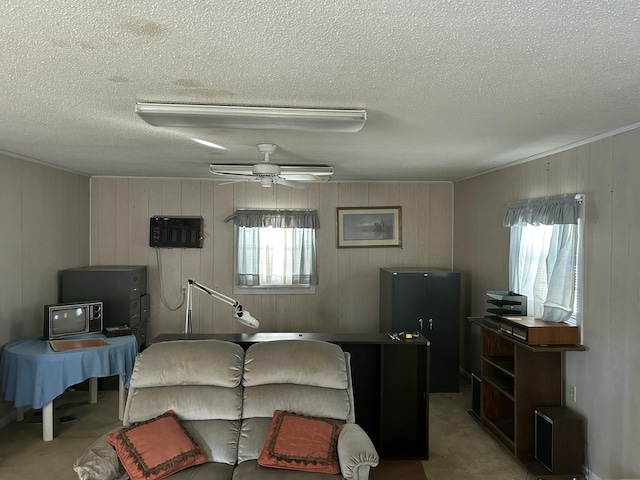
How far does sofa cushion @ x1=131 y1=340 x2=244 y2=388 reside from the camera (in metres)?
2.88

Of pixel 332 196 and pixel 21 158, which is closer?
pixel 21 158

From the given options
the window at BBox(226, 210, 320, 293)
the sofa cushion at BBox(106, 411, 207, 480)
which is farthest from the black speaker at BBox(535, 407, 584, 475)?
the window at BBox(226, 210, 320, 293)

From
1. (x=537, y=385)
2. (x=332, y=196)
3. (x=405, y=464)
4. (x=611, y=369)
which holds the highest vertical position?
(x=332, y=196)

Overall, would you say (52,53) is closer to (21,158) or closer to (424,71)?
(424,71)

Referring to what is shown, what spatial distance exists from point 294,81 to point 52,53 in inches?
38.3

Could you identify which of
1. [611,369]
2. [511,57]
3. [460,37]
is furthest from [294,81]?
[611,369]

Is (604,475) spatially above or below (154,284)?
below

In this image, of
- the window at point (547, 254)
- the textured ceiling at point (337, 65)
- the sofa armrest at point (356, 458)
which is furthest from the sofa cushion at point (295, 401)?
the window at point (547, 254)

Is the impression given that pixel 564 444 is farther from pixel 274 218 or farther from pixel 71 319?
pixel 71 319

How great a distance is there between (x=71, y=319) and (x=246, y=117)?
3028 millimetres

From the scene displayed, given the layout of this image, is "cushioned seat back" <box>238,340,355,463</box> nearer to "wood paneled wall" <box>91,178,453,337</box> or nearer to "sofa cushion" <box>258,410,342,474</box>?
"sofa cushion" <box>258,410,342,474</box>

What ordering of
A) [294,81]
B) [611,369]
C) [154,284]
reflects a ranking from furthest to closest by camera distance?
[154,284]
[611,369]
[294,81]

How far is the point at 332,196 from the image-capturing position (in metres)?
5.87

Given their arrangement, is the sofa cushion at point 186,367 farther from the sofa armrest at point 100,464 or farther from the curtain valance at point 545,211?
the curtain valance at point 545,211
